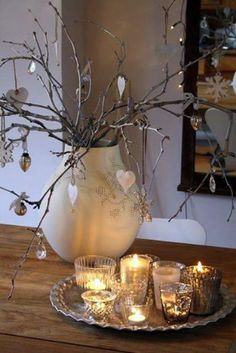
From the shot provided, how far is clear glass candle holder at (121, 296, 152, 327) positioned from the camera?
139 cm

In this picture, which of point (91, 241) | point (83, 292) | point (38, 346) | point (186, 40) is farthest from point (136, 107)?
point (186, 40)

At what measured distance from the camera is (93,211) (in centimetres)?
168

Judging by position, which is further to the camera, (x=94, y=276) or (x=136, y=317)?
(x=94, y=276)

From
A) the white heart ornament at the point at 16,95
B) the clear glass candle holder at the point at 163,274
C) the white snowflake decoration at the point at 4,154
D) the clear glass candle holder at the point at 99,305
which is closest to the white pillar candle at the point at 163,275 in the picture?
the clear glass candle holder at the point at 163,274

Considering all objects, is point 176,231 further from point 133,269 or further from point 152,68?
point 152,68

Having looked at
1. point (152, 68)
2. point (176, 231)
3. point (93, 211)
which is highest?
point (152, 68)

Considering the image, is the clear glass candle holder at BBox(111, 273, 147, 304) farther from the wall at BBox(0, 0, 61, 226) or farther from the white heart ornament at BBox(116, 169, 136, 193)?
the wall at BBox(0, 0, 61, 226)

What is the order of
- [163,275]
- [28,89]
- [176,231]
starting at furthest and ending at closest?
1. [28,89]
2. [176,231]
3. [163,275]

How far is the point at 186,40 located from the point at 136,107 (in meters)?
1.41

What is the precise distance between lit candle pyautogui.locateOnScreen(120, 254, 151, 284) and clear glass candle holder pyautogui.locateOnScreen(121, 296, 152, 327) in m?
0.14

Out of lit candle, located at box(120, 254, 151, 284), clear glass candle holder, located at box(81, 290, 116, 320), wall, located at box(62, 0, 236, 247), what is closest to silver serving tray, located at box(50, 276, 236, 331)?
clear glass candle holder, located at box(81, 290, 116, 320)

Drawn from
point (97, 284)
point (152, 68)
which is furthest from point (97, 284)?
point (152, 68)

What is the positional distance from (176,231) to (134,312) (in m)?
0.83

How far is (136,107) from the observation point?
1657 mm
